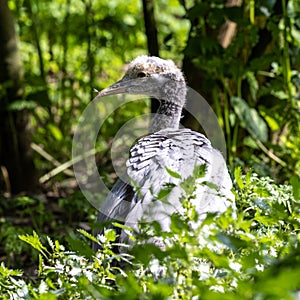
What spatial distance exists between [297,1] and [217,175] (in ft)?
8.82

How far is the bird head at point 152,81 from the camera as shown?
4.45 m

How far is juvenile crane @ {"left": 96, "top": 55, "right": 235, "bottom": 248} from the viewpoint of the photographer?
3.01 m

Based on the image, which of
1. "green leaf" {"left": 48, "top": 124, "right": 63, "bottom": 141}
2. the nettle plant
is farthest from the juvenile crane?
"green leaf" {"left": 48, "top": 124, "right": 63, "bottom": 141}

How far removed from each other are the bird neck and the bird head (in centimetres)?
3

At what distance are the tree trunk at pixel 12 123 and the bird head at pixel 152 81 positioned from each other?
Answer: 6.37 feet

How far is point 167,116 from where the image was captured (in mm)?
4547

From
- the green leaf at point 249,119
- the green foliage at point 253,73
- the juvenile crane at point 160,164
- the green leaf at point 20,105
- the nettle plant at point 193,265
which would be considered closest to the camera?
the nettle plant at point 193,265

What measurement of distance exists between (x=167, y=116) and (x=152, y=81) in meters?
0.26

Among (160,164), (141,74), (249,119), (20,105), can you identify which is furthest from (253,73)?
(160,164)

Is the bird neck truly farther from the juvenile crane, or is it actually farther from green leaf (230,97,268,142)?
green leaf (230,97,268,142)

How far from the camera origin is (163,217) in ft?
9.43

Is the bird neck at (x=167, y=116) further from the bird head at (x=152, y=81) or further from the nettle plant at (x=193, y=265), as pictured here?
the nettle plant at (x=193, y=265)

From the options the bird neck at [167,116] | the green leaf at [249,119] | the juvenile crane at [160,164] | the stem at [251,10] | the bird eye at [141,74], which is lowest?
the green leaf at [249,119]

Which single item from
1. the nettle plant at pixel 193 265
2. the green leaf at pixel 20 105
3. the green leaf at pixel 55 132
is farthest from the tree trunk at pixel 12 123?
the nettle plant at pixel 193 265
